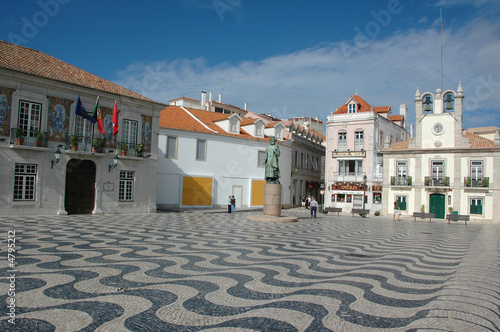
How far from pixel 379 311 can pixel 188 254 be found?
17.4 ft

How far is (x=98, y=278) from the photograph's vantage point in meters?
6.57

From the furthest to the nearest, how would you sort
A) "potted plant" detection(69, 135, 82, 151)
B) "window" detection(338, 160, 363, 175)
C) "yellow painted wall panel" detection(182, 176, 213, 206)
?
"window" detection(338, 160, 363, 175), "yellow painted wall panel" detection(182, 176, 213, 206), "potted plant" detection(69, 135, 82, 151)

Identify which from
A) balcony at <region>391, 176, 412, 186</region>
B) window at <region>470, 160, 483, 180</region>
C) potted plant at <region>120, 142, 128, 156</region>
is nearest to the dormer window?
balcony at <region>391, 176, 412, 186</region>

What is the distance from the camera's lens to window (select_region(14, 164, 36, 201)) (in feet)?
67.7

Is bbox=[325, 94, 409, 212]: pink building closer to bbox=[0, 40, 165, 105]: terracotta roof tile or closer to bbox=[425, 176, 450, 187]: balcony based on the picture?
bbox=[425, 176, 450, 187]: balcony

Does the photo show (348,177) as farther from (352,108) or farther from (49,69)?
(49,69)

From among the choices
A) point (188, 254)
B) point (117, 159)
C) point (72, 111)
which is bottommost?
point (188, 254)

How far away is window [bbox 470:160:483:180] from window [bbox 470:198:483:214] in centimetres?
191

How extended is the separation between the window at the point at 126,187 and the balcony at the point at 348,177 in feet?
77.4

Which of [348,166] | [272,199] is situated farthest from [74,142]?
[348,166]

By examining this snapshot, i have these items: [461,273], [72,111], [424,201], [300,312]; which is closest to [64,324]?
[300,312]

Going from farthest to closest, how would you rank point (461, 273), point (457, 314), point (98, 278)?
1. point (461, 273)
2. point (98, 278)
3. point (457, 314)

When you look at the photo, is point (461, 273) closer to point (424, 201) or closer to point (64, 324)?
point (64, 324)

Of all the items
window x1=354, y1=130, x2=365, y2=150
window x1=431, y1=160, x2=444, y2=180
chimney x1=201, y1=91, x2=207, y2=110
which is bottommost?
window x1=431, y1=160, x2=444, y2=180
